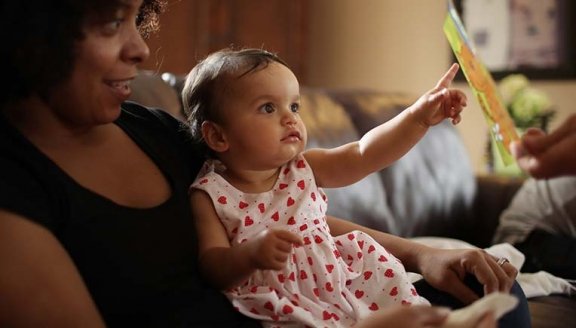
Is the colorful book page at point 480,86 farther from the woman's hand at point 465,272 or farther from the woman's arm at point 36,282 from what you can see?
the woman's arm at point 36,282

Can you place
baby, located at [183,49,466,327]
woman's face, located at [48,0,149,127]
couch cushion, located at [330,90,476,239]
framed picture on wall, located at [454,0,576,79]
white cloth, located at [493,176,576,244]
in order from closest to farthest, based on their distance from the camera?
woman's face, located at [48,0,149,127] → baby, located at [183,49,466,327] → white cloth, located at [493,176,576,244] → couch cushion, located at [330,90,476,239] → framed picture on wall, located at [454,0,576,79]

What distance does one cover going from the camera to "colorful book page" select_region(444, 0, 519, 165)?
1.15m

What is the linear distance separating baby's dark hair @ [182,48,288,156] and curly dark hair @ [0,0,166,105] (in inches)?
10.2

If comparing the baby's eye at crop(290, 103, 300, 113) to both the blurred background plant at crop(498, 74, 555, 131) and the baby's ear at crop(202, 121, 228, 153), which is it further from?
the blurred background plant at crop(498, 74, 555, 131)

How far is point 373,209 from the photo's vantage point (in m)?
2.25

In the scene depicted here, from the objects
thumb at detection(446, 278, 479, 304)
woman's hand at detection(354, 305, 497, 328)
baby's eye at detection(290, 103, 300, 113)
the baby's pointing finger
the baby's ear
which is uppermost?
the baby's pointing finger

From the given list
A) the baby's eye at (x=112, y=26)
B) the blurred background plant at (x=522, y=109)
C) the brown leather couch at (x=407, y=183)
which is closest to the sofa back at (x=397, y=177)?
the brown leather couch at (x=407, y=183)

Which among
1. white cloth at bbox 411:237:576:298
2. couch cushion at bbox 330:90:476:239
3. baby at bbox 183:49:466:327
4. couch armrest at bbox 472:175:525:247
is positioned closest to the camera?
baby at bbox 183:49:466:327

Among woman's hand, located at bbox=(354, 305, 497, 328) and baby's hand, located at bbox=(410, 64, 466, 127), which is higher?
baby's hand, located at bbox=(410, 64, 466, 127)

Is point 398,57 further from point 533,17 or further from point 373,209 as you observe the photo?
point 373,209

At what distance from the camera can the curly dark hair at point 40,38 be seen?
2.87 ft

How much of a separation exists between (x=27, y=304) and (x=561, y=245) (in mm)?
1548

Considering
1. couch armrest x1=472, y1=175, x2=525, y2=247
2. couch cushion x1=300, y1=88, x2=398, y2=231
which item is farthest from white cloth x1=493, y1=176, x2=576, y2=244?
couch cushion x1=300, y1=88, x2=398, y2=231

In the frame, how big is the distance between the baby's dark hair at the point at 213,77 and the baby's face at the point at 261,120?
1 centimetres
